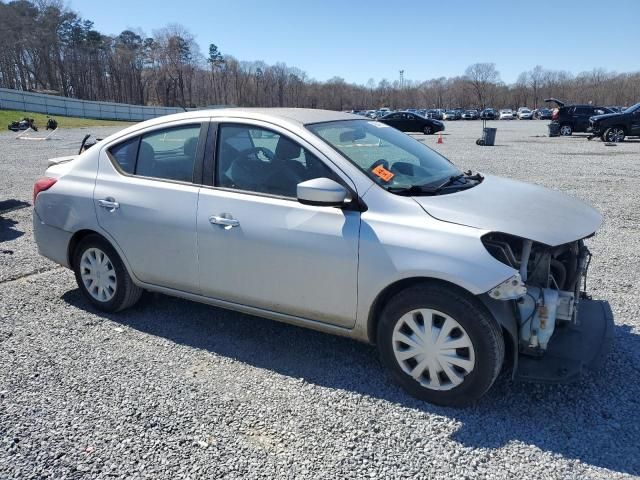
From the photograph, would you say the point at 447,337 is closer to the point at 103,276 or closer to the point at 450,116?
the point at 103,276

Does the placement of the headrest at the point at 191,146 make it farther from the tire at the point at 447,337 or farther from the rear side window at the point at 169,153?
the tire at the point at 447,337

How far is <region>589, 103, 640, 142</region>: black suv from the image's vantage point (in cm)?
2255

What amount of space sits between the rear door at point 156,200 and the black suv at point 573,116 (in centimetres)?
2795

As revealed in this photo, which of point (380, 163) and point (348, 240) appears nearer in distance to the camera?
point (348, 240)

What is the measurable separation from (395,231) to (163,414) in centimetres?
178

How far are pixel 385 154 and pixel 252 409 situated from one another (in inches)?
79.0

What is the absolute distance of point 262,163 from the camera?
11.9 ft

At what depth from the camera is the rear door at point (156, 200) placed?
378cm

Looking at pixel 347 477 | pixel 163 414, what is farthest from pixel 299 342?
pixel 347 477

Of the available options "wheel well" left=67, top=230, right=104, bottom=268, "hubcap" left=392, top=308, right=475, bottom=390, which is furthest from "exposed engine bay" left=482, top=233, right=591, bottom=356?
"wheel well" left=67, top=230, right=104, bottom=268

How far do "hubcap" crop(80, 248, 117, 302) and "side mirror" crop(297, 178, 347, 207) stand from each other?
211 centimetres

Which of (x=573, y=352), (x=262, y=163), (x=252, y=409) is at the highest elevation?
(x=262, y=163)

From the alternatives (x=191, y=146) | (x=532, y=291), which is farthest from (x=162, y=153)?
(x=532, y=291)

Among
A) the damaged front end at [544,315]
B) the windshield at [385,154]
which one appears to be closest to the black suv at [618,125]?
the windshield at [385,154]
